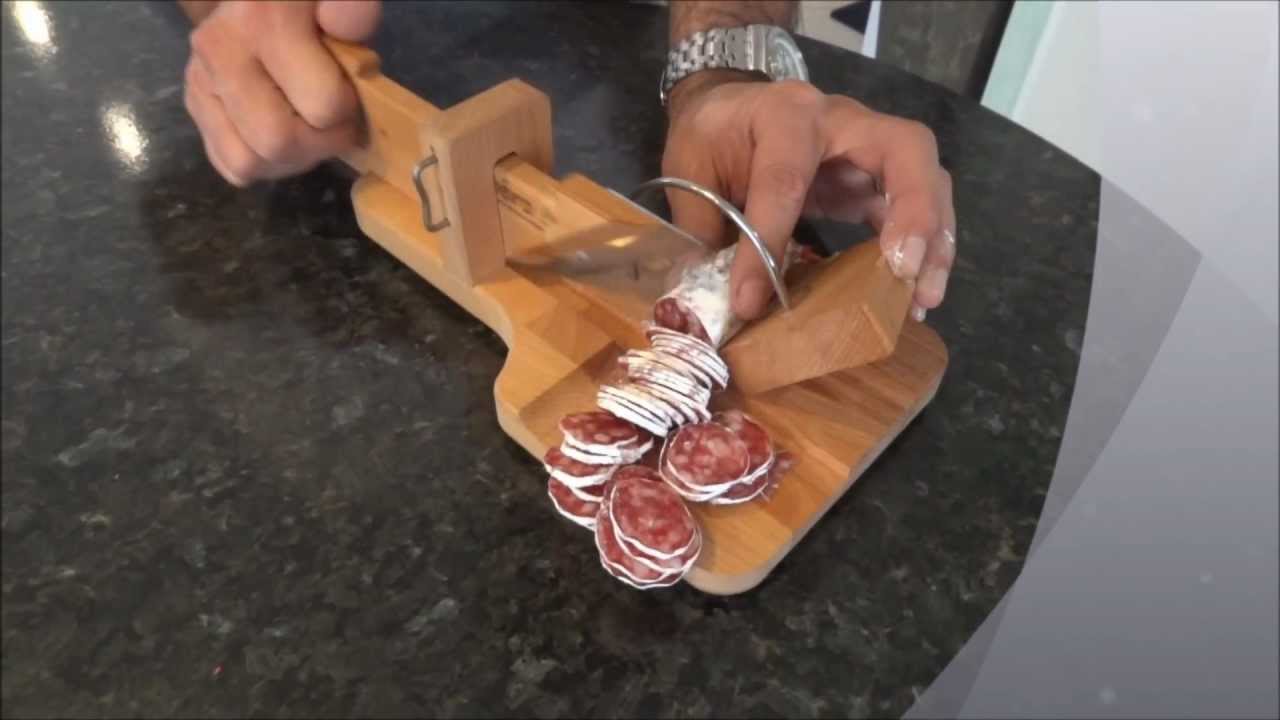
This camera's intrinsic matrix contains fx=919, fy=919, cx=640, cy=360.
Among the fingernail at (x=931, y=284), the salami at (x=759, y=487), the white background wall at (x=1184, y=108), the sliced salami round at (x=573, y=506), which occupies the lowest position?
the white background wall at (x=1184, y=108)

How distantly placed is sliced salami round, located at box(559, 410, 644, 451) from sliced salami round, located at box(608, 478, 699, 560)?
0.02 meters

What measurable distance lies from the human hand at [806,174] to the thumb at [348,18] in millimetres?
247

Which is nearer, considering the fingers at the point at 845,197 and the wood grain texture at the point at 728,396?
the wood grain texture at the point at 728,396

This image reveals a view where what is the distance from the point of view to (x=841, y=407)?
0.58 meters

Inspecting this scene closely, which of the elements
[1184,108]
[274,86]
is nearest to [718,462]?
[274,86]

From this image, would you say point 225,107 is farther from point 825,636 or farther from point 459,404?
point 825,636

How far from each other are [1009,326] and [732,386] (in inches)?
9.8

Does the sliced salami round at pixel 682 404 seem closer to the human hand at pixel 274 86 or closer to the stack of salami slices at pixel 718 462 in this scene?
the stack of salami slices at pixel 718 462

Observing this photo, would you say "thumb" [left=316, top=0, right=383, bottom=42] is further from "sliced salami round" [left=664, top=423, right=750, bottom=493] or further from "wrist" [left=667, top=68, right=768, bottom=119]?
"sliced salami round" [left=664, top=423, right=750, bottom=493]

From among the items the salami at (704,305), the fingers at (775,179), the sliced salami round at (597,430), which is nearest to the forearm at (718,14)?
the fingers at (775,179)

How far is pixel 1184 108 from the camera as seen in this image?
1.32m

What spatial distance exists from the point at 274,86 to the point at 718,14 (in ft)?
1.39

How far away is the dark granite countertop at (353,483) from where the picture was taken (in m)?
0.48

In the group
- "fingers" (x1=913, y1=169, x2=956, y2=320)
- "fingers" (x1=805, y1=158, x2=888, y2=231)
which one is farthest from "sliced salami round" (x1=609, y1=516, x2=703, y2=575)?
"fingers" (x1=805, y1=158, x2=888, y2=231)
